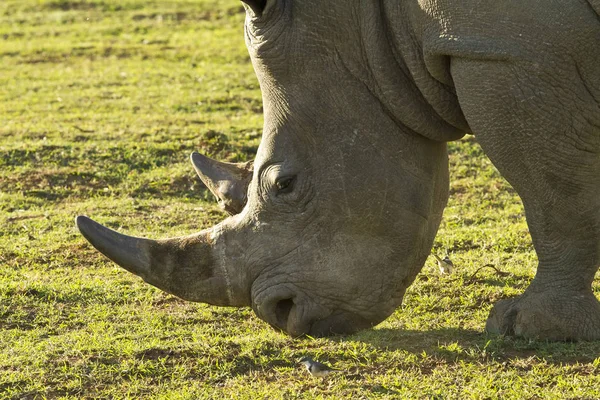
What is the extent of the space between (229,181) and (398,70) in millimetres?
1009

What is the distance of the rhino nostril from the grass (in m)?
0.11

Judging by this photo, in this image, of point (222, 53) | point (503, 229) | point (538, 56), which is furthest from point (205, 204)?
point (222, 53)

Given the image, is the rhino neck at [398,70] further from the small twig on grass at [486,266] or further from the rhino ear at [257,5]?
the small twig on grass at [486,266]

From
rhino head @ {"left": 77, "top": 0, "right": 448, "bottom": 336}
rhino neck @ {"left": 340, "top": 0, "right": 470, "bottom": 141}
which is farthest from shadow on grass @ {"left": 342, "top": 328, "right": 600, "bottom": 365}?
rhino neck @ {"left": 340, "top": 0, "right": 470, "bottom": 141}

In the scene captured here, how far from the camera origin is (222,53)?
15.7 metres

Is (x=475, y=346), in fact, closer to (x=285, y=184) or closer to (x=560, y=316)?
(x=560, y=316)

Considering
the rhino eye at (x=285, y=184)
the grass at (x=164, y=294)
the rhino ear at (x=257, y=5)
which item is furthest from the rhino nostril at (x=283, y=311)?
the rhino ear at (x=257, y=5)

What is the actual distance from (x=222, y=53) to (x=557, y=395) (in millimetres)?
11406

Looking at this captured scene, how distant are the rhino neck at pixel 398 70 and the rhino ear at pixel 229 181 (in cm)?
81

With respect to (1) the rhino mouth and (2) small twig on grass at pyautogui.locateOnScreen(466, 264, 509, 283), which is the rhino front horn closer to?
(1) the rhino mouth

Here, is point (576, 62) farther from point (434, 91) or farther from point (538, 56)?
point (434, 91)

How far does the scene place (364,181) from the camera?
535 centimetres

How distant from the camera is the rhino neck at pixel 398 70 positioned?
5.33m

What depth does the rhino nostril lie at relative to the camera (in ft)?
18.2
